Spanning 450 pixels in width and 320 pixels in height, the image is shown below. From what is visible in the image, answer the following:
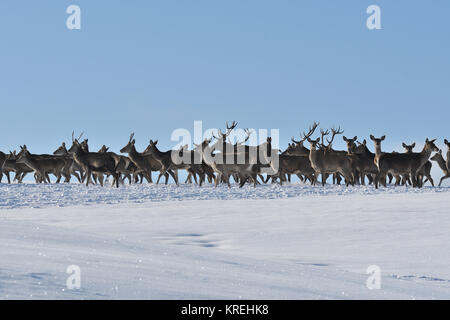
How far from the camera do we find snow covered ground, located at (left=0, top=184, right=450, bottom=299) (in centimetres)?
521

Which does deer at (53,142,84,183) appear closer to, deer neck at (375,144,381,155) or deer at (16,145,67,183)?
deer at (16,145,67,183)

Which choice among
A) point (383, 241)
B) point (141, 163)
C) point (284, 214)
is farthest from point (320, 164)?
point (383, 241)

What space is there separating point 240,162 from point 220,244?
52.9 ft

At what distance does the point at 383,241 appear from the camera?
11266 mm

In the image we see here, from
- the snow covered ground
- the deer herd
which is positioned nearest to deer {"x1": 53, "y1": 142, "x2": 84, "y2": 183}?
the deer herd

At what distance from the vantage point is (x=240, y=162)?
2736 cm

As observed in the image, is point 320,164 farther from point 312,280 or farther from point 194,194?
point 312,280

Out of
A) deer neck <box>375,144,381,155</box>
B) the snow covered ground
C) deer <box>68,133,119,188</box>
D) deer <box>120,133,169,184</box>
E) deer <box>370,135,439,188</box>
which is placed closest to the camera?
the snow covered ground

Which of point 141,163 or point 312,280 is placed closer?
point 312,280

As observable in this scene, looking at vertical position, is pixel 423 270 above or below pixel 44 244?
below

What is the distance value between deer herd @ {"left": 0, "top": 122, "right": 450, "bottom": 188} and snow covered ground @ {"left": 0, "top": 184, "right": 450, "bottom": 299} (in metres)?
4.67

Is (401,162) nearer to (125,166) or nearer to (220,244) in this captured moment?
(125,166)
